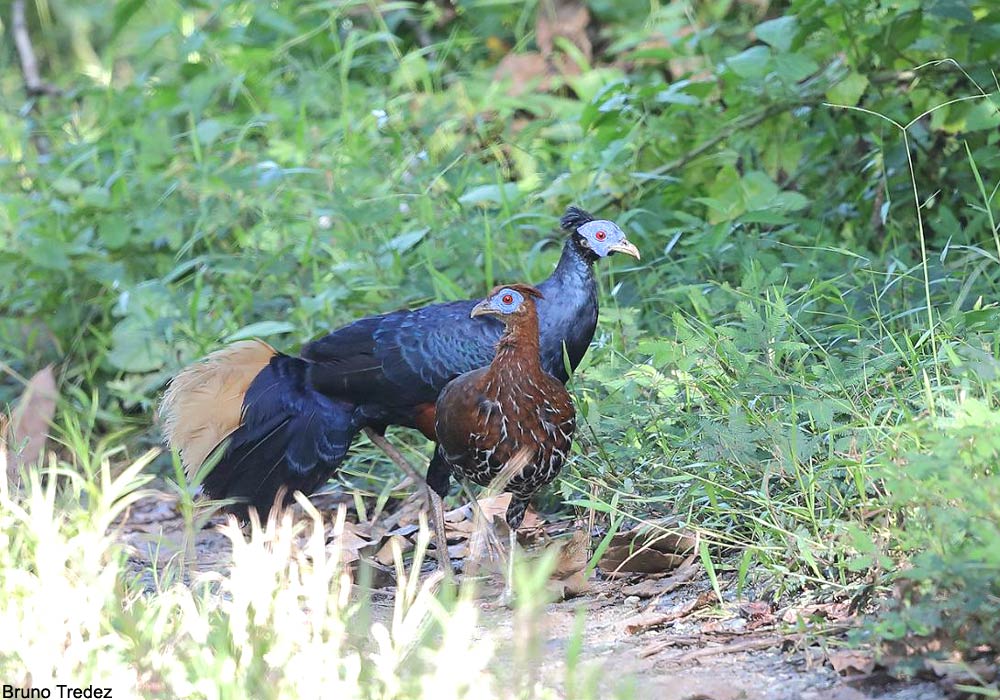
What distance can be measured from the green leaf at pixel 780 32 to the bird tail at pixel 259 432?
2042 mm

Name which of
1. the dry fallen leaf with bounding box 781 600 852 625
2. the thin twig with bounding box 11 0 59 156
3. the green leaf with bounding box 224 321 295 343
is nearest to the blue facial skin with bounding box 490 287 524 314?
the dry fallen leaf with bounding box 781 600 852 625

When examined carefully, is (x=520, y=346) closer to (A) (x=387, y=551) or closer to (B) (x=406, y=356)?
(B) (x=406, y=356)

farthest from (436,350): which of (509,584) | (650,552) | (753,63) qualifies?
(753,63)

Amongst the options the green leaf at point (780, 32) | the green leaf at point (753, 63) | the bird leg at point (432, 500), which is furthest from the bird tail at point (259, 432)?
the green leaf at point (780, 32)

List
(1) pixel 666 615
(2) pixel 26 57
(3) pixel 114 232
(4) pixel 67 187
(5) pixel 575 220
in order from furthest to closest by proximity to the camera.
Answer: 1. (2) pixel 26 57
2. (4) pixel 67 187
3. (3) pixel 114 232
4. (5) pixel 575 220
5. (1) pixel 666 615

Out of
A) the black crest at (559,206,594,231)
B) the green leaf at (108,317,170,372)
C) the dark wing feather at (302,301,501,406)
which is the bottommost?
the green leaf at (108,317,170,372)

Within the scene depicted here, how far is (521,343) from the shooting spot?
372 centimetres

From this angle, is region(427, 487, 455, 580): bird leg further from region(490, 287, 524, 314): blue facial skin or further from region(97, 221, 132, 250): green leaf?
region(97, 221, 132, 250): green leaf

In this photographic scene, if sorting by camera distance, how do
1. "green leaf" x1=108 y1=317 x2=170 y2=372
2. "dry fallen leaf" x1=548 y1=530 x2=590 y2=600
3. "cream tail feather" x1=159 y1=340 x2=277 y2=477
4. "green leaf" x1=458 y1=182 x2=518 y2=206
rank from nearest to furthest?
"dry fallen leaf" x1=548 y1=530 x2=590 y2=600
"cream tail feather" x1=159 y1=340 x2=277 y2=477
"green leaf" x1=458 y1=182 x2=518 y2=206
"green leaf" x1=108 y1=317 x2=170 y2=372

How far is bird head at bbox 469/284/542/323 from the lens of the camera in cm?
378

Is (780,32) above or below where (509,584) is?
above

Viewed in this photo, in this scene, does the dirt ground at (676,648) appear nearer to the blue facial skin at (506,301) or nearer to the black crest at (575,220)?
the blue facial skin at (506,301)

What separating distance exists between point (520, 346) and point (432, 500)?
2.10 ft

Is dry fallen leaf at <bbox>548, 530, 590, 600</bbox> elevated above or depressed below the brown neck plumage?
below
